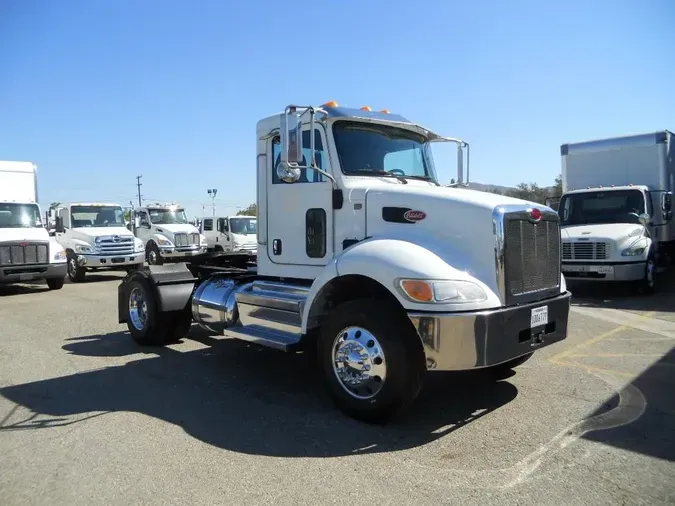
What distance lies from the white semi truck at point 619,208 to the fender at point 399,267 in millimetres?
8162

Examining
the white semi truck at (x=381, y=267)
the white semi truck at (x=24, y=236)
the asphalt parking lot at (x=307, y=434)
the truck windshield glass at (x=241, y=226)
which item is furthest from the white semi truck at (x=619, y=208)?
the truck windshield glass at (x=241, y=226)

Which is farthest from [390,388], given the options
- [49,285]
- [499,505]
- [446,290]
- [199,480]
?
[49,285]

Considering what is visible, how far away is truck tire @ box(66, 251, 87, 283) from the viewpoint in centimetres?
1634

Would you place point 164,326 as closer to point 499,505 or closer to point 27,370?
point 27,370

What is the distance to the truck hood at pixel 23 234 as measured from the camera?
523 inches

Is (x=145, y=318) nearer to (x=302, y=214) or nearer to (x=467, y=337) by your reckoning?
(x=302, y=214)

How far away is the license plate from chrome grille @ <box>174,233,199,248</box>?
17930 millimetres

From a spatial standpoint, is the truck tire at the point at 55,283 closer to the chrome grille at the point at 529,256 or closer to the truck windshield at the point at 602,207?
the truck windshield at the point at 602,207

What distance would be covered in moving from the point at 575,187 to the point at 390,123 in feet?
32.2

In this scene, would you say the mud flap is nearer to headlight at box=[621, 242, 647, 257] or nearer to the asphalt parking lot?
the asphalt parking lot

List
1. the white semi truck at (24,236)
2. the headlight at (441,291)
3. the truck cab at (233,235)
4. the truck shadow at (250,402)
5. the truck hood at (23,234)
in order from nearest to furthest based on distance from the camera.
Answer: the headlight at (441,291), the truck shadow at (250,402), the white semi truck at (24,236), the truck hood at (23,234), the truck cab at (233,235)

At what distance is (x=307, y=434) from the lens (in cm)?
417

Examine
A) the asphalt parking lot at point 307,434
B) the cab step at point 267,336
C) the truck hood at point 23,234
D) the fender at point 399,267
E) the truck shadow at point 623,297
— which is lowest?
the asphalt parking lot at point 307,434

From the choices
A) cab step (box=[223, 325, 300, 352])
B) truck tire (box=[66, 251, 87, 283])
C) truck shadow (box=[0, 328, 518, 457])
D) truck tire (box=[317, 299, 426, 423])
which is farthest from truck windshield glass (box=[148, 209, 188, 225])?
truck tire (box=[317, 299, 426, 423])
